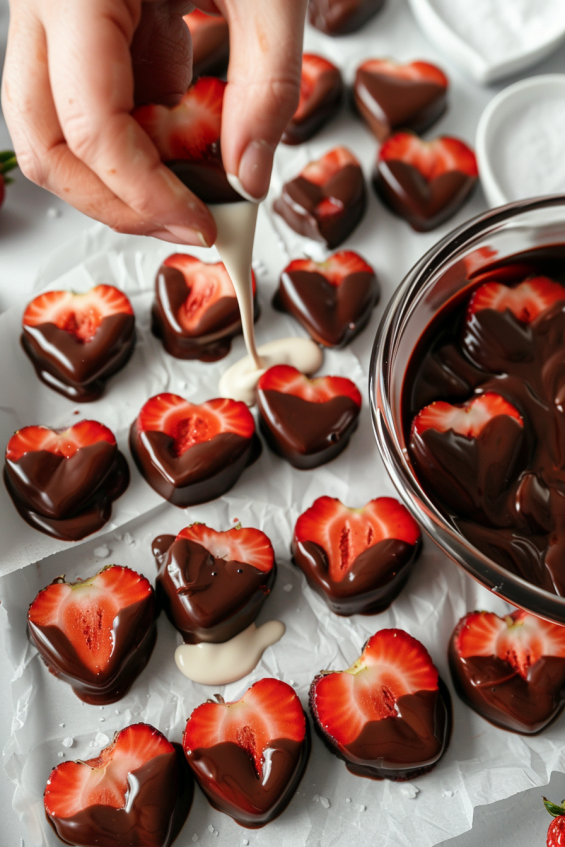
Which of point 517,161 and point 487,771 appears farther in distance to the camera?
point 517,161

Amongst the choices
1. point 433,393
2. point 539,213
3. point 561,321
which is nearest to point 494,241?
point 539,213

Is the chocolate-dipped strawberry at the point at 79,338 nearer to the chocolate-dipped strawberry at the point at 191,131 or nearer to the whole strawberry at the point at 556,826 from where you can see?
the chocolate-dipped strawberry at the point at 191,131

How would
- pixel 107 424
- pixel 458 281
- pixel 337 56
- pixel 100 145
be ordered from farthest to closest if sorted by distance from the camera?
pixel 337 56 < pixel 107 424 < pixel 458 281 < pixel 100 145

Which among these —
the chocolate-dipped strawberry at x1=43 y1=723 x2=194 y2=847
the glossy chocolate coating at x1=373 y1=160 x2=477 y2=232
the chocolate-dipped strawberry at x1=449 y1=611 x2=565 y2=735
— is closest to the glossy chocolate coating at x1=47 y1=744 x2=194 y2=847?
the chocolate-dipped strawberry at x1=43 y1=723 x2=194 y2=847

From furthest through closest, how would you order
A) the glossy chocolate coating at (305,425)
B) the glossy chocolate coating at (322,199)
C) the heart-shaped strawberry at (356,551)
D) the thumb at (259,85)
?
the glossy chocolate coating at (322,199)
the glossy chocolate coating at (305,425)
the heart-shaped strawberry at (356,551)
the thumb at (259,85)

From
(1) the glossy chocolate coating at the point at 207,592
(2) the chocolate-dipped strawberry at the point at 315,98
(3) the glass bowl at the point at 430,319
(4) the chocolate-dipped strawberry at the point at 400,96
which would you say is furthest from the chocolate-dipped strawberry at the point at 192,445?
(4) the chocolate-dipped strawberry at the point at 400,96

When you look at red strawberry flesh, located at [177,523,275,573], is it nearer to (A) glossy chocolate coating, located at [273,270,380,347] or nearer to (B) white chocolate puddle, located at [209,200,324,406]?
(B) white chocolate puddle, located at [209,200,324,406]

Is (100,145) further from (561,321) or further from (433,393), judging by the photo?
(561,321)
